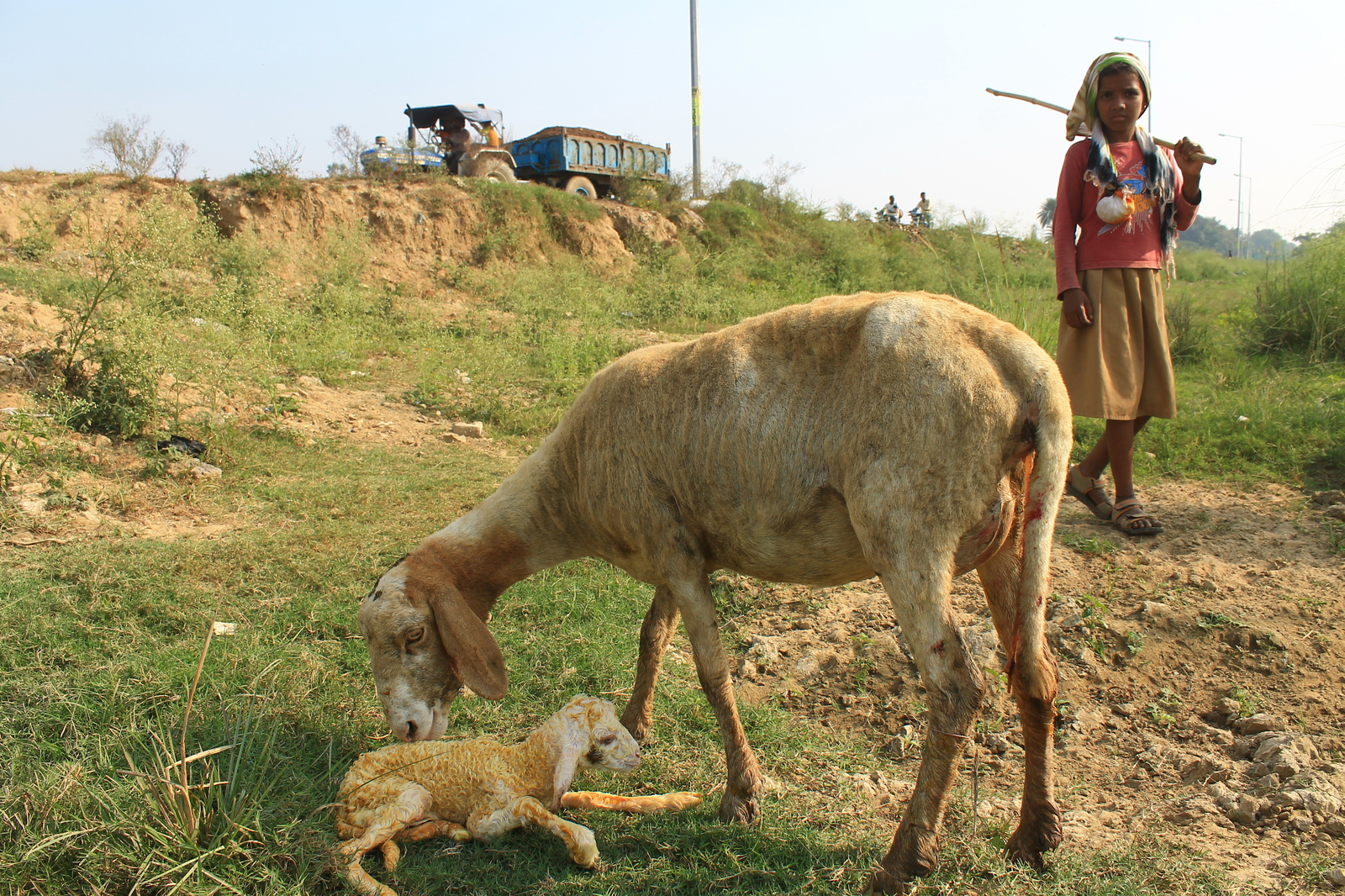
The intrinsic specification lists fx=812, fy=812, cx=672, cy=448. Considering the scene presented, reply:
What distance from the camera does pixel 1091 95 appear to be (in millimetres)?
4559

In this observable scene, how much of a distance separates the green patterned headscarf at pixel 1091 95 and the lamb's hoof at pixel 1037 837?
12.3 ft

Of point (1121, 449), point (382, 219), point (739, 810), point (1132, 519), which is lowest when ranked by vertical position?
point (739, 810)

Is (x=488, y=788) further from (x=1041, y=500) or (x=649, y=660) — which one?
(x=1041, y=500)

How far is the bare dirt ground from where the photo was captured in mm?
2881

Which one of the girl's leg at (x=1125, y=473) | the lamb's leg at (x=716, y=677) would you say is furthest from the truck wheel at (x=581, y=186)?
the lamb's leg at (x=716, y=677)

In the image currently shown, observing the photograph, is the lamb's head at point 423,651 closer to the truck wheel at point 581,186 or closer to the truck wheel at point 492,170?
the truck wheel at point 492,170

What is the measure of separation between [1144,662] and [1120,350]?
1.84 meters

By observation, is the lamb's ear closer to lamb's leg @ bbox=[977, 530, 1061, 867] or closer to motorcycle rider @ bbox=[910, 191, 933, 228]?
lamb's leg @ bbox=[977, 530, 1061, 867]

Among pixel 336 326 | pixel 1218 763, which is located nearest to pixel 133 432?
pixel 336 326

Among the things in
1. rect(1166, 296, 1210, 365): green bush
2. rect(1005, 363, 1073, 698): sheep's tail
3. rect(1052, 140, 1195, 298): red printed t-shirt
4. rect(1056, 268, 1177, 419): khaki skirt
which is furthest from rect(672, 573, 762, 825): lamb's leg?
rect(1166, 296, 1210, 365): green bush

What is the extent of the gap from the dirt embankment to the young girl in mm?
13483

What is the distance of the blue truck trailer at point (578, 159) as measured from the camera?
2230 cm

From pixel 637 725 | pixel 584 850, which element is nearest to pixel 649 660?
pixel 637 725

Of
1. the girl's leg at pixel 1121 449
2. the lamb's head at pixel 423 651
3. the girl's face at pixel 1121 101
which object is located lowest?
the lamb's head at pixel 423 651
